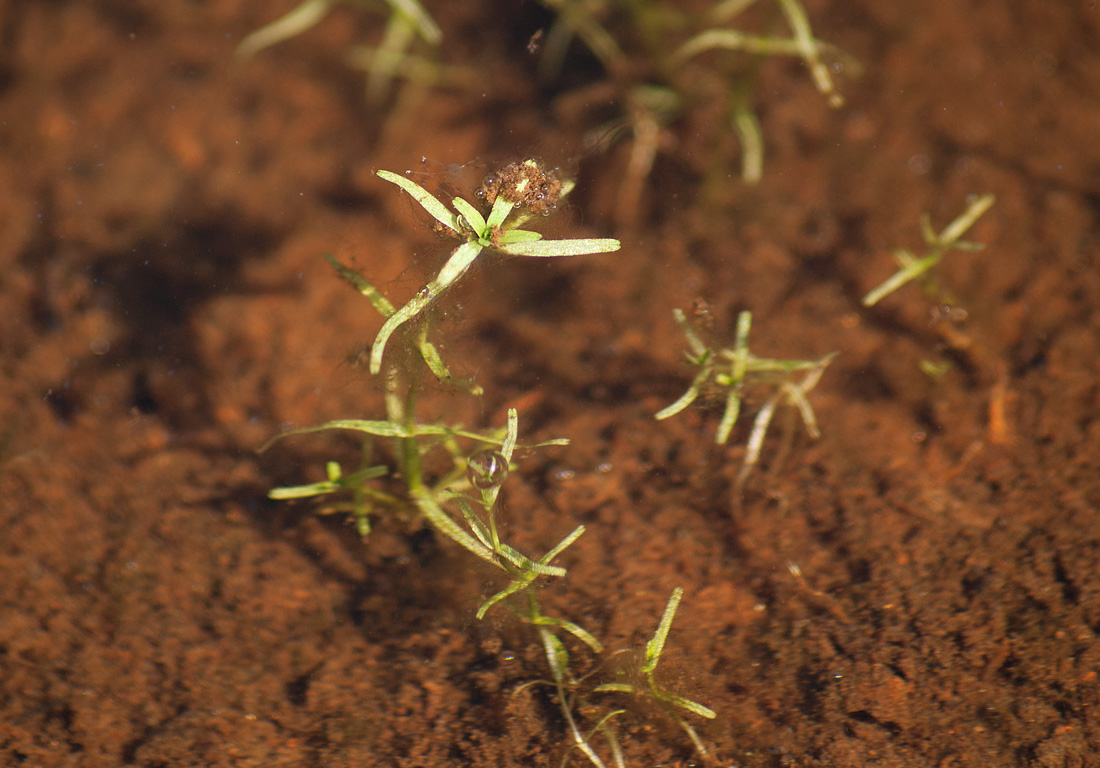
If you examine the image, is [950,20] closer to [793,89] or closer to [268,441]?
[793,89]

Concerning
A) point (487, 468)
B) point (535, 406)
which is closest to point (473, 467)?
point (487, 468)

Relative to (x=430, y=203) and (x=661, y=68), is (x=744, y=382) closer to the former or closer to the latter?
(x=430, y=203)

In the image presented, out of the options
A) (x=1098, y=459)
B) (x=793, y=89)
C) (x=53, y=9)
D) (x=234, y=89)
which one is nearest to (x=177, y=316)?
(x=234, y=89)

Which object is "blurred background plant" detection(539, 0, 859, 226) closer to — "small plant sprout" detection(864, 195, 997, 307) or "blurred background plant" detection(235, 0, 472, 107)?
"blurred background plant" detection(235, 0, 472, 107)


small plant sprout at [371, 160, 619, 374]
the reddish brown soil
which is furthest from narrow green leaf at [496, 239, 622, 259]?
the reddish brown soil

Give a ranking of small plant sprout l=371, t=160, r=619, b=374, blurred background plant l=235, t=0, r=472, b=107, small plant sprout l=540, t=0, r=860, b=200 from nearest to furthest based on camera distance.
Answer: small plant sprout l=371, t=160, r=619, b=374 < small plant sprout l=540, t=0, r=860, b=200 < blurred background plant l=235, t=0, r=472, b=107
